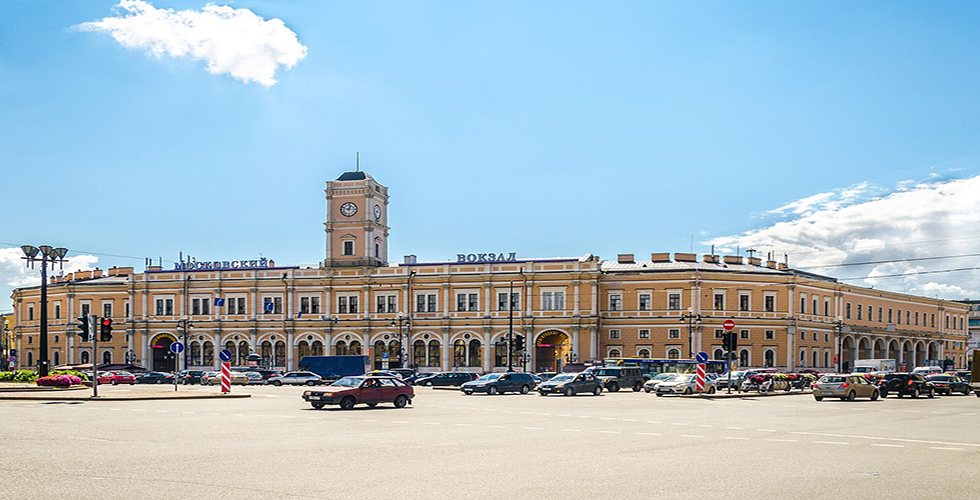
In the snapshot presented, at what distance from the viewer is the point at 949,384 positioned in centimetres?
5188

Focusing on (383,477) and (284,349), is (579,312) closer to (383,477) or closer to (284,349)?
(284,349)

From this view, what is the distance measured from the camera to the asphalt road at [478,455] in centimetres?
1355

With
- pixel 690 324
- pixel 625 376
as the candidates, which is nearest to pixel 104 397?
pixel 625 376

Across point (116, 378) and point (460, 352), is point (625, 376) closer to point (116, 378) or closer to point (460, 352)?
point (460, 352)

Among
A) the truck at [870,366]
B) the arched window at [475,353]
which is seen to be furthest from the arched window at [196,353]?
the truck at [870,366]

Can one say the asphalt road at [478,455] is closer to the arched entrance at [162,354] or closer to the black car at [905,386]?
the black car at [905,386]

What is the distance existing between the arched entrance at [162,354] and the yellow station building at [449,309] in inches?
8.2

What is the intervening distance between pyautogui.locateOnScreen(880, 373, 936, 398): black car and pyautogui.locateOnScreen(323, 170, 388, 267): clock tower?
53.9 meters

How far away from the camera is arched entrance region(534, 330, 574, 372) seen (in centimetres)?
8581

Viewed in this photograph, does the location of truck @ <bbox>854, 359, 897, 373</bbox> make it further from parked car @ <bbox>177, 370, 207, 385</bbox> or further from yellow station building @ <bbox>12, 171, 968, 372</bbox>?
parked car @ <bbox>177, 370, 207, 385</bbox>

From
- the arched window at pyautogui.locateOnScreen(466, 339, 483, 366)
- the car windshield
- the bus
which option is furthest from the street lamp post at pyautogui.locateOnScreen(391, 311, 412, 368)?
the car windshield

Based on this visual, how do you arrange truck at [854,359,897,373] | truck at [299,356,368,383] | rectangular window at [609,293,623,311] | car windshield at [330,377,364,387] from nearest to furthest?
car windshield at [330,377,364,387] → truck at [299,356,368,383] → truck at [854,359,897,373] → rectangular window at [609,293,623,311]

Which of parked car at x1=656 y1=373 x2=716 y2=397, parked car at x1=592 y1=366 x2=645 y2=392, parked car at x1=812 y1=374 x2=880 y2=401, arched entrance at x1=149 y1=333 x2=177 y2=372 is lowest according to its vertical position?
arched entrance at x1=149 y1=333 x2=177 y2=372

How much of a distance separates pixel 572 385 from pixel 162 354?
200 feet
